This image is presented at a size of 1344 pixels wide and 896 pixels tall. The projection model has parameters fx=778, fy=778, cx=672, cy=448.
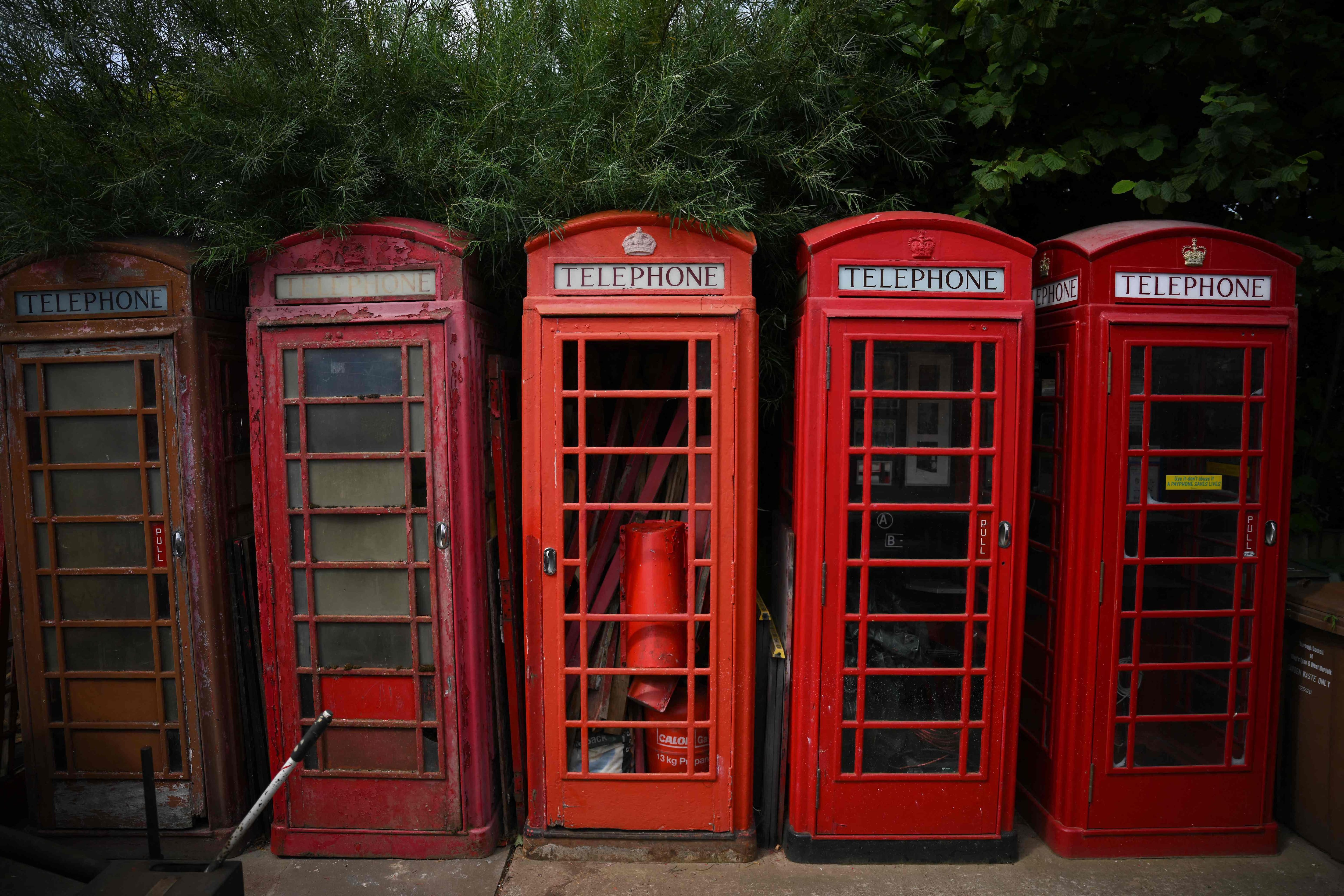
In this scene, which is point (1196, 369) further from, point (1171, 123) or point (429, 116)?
point (429, 116)

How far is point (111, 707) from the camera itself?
367 centimetres

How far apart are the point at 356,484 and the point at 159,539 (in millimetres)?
966

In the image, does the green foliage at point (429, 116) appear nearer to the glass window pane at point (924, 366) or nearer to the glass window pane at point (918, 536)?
the glass window pane at point (924, 366)

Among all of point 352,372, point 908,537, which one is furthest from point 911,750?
point 352,372

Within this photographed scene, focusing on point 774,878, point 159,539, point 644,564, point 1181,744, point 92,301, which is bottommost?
point 774,878

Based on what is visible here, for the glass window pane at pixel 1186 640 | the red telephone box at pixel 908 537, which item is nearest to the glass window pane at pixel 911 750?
the red telephone box at pixel 908 537

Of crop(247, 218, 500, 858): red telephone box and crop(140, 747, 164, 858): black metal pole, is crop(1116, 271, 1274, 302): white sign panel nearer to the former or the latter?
crop(247, 218, 500, 858): red telephone box

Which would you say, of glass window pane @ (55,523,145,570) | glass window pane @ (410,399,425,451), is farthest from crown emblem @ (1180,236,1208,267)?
glass window pane @ (55,523,145,570)

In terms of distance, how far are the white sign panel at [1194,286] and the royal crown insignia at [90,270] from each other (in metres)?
4.49

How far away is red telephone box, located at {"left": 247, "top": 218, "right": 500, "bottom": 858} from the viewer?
344 cm

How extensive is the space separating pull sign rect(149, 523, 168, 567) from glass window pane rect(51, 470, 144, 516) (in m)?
0.10

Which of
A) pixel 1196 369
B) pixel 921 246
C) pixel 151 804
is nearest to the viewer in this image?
pixel 151 804

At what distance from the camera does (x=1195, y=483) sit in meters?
3.49

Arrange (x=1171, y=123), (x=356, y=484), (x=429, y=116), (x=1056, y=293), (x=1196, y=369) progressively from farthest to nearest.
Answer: (x=1171, y=123) < (x=429, y=116) < (x=1056, y=293) < (x=356, y=484) < (x=1196, y=369)
